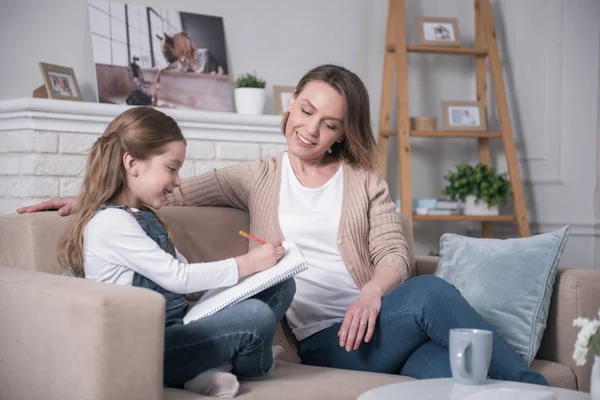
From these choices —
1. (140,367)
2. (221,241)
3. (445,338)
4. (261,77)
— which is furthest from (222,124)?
(140,367)

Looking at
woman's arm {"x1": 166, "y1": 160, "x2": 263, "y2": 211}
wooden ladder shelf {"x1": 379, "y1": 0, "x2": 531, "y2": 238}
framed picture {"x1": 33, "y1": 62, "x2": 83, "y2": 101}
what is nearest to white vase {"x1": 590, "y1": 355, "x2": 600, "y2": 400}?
woman's arm {"x1": 166, "y1": 160, "x2": 263, "y2": 211}

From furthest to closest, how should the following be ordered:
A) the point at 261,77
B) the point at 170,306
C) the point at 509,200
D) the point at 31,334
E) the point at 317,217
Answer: the point at 509,200
the point at 261,77
the point at 317,217
the point at 170,306
the point at 31,334

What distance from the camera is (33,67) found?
11.2ft

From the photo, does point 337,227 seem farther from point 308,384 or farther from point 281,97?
point 281,97

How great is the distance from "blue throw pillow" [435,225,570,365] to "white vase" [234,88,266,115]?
171 cm

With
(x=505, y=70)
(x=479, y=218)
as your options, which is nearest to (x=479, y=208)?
(x=479, y=218)

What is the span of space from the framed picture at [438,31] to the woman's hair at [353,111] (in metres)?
2.25

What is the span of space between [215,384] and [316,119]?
32.2 inches

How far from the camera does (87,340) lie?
4.57ft

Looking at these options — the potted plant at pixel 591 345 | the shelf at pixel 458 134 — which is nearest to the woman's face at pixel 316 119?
the potted plant at pixel 591 345

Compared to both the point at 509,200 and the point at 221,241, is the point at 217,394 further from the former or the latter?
the point at 509,200

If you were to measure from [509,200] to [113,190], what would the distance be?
3272 mm

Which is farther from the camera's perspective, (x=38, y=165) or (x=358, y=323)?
(x=38, y=165)

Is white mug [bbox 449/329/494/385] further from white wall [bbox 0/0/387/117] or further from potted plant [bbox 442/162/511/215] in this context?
potted plant [bbox 442/162/511/215]
